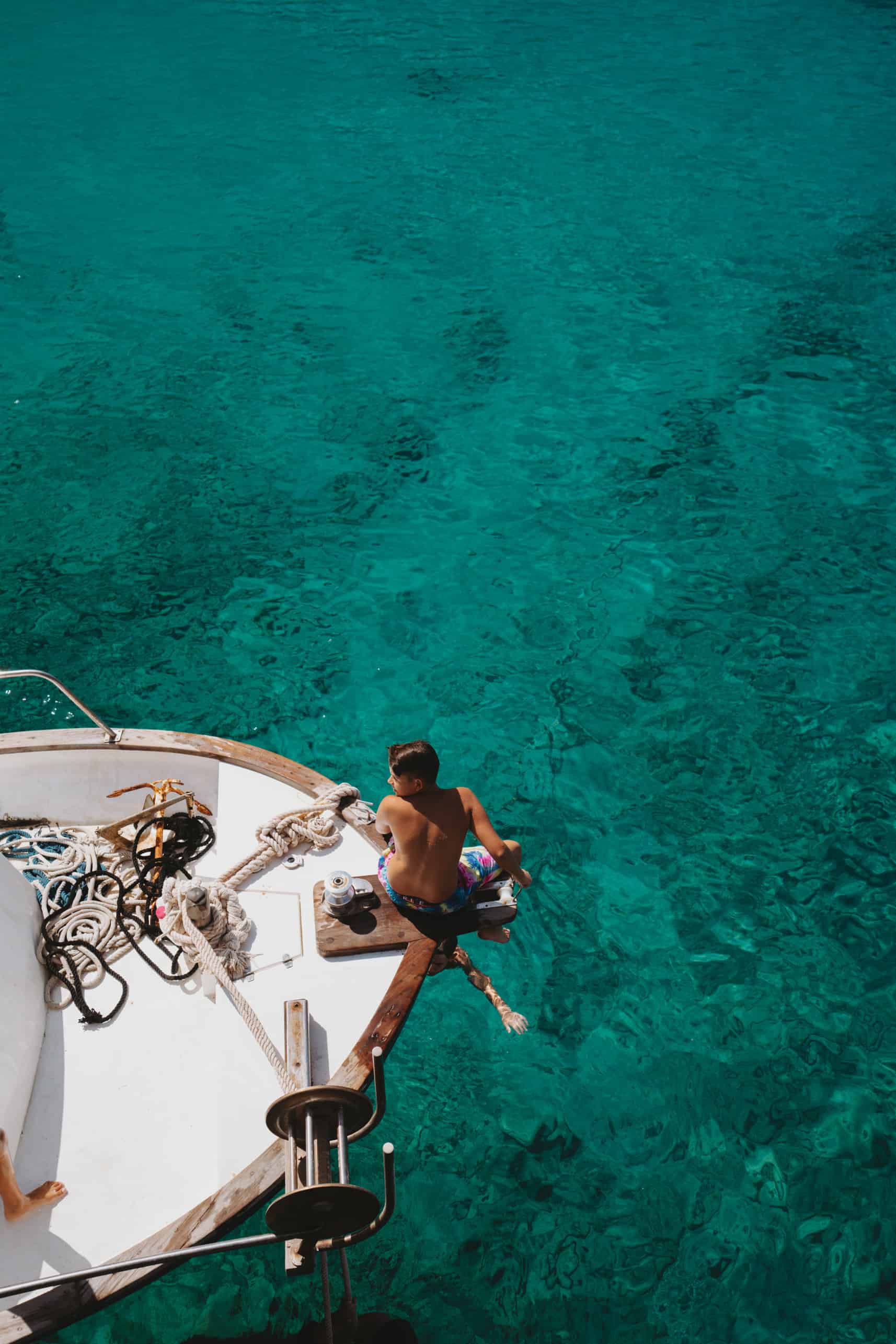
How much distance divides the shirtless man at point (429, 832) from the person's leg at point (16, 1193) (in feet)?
5.63

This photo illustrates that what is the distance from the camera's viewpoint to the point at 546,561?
8.61 metres

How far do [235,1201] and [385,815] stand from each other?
150 cm

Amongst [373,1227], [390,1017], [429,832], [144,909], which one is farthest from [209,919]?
[373,1227]

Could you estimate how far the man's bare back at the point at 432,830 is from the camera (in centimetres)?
383

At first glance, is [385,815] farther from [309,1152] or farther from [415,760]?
[309,1152]

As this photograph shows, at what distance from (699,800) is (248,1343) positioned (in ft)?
13.5

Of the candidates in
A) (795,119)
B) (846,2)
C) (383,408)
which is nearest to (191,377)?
(383,408)

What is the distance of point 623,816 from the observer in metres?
6.52

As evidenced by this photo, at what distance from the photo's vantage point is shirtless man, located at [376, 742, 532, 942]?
3.78 metres

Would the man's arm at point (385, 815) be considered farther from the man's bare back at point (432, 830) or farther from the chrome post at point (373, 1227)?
the chrome post at point (373, 1227)

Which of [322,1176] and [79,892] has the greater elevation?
[322,1176]

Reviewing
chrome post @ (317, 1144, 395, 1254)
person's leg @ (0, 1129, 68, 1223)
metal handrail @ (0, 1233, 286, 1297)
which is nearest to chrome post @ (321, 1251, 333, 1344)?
chrome post @ (317, 1144, 395, 1254)

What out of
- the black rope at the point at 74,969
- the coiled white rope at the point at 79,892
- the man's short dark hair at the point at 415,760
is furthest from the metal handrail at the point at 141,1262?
the man's short dark hair at the point at 415,760

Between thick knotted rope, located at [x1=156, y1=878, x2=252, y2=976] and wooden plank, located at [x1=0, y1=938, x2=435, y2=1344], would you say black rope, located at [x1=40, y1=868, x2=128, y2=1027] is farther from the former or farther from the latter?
wooden plank, located at [x1=0, y1=938, x2=435, y2=1344]
